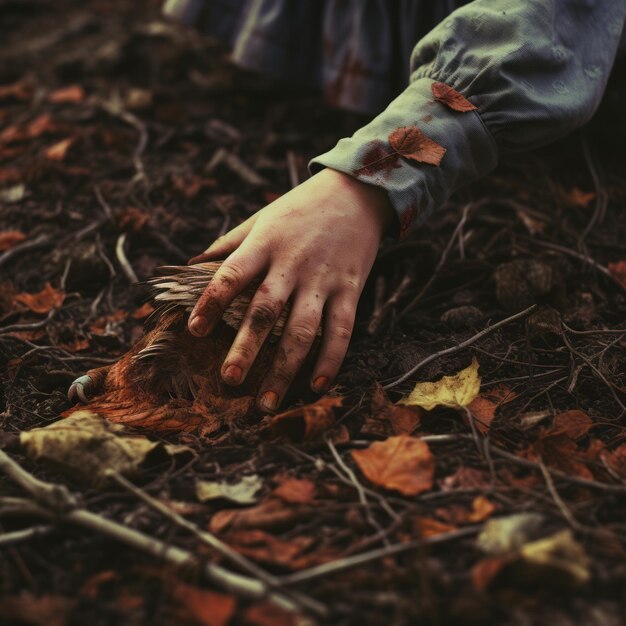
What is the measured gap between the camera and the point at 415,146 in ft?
5.17

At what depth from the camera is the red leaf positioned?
1550 mm

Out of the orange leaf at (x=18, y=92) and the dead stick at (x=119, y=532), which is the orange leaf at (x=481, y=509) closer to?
the dead stick at (x=119, y=532)

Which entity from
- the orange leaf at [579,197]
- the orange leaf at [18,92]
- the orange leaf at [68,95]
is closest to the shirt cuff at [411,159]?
the orange leaf at [579,197]

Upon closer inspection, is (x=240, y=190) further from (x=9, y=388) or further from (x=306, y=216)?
(x=9, y=388)

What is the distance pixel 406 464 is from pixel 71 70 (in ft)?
9.20

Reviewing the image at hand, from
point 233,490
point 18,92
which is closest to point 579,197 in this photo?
point 233,490

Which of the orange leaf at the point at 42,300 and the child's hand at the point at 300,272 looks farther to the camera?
the orange leaf at the point at 42,300

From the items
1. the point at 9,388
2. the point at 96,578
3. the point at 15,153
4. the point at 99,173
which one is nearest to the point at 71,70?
the point at 15,153

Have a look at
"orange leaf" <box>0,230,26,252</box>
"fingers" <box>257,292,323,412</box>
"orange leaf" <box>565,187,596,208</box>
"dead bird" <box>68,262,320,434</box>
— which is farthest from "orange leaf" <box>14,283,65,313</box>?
"orange leaf" <box>565,187,596,208</box>

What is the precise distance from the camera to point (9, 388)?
1.55m

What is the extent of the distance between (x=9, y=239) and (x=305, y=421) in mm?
1388

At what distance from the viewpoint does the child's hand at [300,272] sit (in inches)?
54.7

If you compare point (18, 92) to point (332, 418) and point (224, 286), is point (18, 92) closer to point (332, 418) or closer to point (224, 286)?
point (224, 286)

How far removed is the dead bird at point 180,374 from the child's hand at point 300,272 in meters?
0.06
